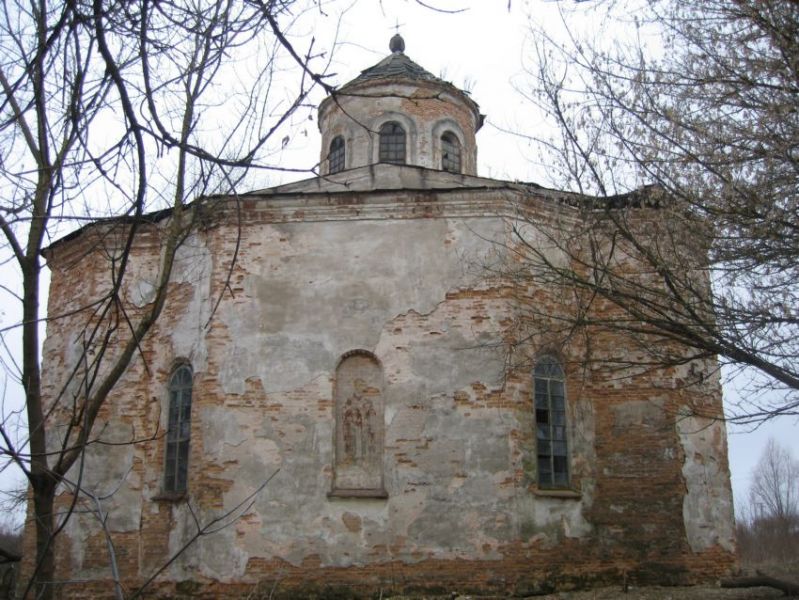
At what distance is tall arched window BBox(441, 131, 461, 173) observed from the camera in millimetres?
16031

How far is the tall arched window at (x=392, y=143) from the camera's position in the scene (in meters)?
15.7

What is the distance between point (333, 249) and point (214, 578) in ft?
15.9

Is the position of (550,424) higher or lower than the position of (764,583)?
higher

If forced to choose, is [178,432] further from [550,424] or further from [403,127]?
[403,127]

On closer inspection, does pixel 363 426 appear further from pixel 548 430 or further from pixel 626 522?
pixel 626 522

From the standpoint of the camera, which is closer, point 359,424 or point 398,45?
point 359,424

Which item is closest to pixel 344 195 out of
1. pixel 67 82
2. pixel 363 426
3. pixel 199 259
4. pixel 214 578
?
pixel 199 259

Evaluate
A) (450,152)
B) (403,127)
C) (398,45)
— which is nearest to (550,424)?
(450,152)

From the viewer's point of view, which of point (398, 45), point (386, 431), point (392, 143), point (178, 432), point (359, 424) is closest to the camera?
point (386, 431)

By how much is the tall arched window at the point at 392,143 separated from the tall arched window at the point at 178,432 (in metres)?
5.80

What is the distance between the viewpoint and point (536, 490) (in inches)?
439

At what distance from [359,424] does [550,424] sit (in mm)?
2709

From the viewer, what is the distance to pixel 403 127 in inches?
624

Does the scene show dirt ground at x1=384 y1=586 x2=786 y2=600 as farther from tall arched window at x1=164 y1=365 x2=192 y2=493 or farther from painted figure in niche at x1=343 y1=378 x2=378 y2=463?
tall arched window at x1=164 y1=365 x2=192 y2=493
